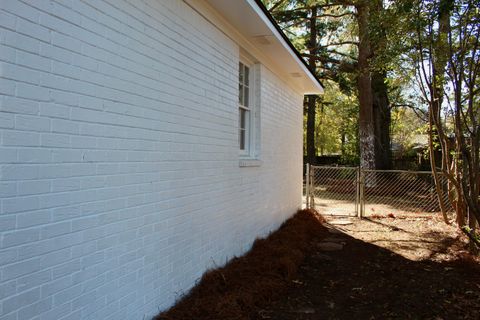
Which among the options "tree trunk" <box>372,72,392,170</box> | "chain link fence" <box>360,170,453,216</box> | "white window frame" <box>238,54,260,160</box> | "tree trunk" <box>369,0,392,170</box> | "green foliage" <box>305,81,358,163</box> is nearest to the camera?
"white window frame" <box>238,54,260,160</box>

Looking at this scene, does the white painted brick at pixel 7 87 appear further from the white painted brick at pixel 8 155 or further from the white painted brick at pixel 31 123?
the white painted brick at pixel 8 155

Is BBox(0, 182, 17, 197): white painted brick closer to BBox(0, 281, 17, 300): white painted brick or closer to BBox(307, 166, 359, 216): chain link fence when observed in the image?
BBox(0, 281, 17, 300): white painted brick

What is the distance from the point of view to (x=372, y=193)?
15.6m

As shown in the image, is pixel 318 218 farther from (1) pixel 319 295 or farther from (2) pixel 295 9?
(2) pixel 295 9

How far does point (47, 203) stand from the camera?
2402 millimetres

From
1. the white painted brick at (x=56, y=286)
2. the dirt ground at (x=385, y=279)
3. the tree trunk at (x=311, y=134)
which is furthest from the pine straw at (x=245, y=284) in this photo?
the tree trunk at (x=311, y=134)

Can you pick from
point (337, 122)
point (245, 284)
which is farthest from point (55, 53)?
point (337, 122)

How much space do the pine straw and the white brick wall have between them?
169 mm

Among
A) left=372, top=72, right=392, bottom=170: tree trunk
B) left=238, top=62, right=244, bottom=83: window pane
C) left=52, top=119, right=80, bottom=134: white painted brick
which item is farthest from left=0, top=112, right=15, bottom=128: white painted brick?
left=372, top=72, right=392, bottom=170: tree trunk

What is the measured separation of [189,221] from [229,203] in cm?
123

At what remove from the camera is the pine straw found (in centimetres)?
382

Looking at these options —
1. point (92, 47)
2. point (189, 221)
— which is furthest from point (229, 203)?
point (92, 47)

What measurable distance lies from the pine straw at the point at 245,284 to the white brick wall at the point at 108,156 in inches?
6.6

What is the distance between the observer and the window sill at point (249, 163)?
5827 millimetres
